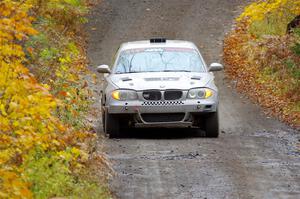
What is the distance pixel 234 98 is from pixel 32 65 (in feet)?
24.4

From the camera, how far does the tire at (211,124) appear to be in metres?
15.4

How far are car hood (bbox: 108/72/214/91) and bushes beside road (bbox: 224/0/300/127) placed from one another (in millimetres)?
3393

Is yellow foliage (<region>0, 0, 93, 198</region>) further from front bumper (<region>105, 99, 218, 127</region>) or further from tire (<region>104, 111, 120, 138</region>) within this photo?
tire (<region>104, 111, 120, 138</region>)

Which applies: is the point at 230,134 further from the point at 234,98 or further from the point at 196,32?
the point at 196,32

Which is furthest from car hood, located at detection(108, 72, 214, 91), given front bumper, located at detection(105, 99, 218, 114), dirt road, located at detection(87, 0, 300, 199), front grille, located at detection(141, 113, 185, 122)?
dirt road, located at detection(87, 0, 300, 199)

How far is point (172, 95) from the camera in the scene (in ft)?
50.2

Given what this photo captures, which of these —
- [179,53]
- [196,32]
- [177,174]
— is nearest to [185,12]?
[196,32]

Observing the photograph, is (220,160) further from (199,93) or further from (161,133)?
(161,133)

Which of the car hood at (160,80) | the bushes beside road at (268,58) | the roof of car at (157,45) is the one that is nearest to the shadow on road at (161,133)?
the car hood at (160,80)

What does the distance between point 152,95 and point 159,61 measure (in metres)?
1.36

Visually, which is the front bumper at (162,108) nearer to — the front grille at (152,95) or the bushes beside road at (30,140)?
the front grille at (152,95)

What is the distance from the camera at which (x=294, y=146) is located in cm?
1506

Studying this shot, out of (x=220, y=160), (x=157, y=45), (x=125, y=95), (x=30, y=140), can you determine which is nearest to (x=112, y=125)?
(x=125, y=95)

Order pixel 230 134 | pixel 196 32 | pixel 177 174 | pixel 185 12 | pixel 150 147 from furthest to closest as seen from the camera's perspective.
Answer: pixel 185 12 < pixel 196 32 < pixel 230 134 < pixel 150 147 < pixel 177 174
